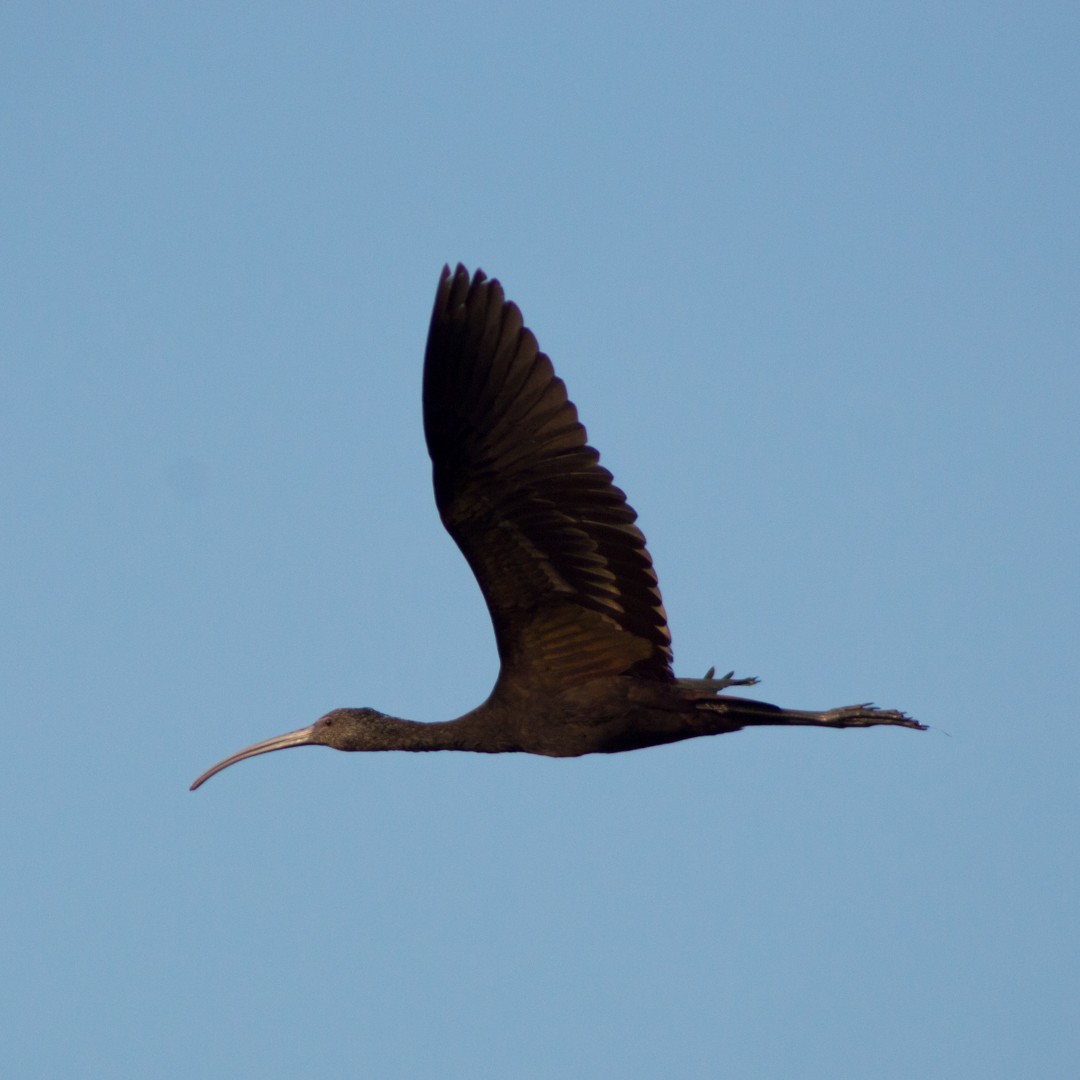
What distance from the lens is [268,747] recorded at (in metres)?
14.3

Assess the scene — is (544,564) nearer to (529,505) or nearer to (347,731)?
(529,505)

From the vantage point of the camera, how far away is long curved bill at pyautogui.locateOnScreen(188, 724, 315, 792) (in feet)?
45.7

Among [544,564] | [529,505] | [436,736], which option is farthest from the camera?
[436,736]

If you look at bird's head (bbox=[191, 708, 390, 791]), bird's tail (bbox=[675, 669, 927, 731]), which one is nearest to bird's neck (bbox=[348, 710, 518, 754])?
bird's head (bbox=[191, 708, 390, 791])

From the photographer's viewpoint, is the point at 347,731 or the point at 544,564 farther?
the point at 347,731

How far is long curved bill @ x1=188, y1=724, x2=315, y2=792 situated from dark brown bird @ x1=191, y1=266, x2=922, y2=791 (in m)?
1.80

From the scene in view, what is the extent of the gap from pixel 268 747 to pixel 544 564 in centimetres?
393

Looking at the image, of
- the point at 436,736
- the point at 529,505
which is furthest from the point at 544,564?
the point at 436,736

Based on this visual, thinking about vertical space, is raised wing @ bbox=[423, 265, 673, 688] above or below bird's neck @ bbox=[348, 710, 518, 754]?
above

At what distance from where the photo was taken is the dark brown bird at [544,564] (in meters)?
10.9

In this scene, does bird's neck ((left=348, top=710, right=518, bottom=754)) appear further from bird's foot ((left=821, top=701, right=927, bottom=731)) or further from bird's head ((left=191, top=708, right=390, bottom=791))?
bird's foot ((left=821, top=701, right=927, bottom=731))

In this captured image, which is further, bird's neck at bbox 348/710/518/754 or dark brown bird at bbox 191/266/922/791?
bird's neck at bbox 348/710/518/754

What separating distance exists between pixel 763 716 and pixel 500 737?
181 cm

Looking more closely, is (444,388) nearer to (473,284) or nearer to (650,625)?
(473,284)
